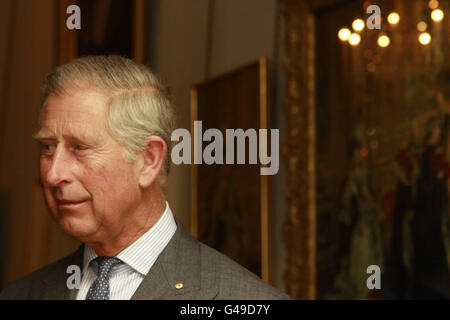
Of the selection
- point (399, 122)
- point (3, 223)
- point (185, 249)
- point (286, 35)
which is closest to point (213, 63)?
point (286, 35)

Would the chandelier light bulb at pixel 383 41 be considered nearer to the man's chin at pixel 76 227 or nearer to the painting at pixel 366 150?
the painting at pixel 366 150

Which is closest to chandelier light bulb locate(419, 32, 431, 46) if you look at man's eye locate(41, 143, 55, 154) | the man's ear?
the man's ear

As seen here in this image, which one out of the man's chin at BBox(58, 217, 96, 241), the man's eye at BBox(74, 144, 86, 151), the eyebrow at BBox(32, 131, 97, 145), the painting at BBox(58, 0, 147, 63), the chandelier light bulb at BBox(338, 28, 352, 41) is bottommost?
the man's chin at BBox(58, 217, 96, 241)

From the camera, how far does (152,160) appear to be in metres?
2.12

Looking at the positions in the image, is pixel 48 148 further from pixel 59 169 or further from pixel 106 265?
pixel 106 265

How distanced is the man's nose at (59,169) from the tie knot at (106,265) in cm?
33

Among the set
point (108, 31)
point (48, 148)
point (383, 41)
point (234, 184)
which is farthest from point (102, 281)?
point (108, 31)

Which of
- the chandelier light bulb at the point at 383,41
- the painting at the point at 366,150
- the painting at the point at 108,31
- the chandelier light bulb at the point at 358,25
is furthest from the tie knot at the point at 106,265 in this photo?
the painting at the point at 108,31

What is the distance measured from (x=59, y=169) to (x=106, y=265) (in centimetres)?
37

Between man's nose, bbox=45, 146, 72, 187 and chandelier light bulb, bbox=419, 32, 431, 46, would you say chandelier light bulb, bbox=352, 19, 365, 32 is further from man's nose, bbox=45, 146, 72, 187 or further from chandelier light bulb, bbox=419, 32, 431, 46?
man's nose, bbox=45, 146, 72, 187

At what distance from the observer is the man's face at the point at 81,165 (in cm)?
194

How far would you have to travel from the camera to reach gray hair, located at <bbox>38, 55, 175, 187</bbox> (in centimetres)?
202

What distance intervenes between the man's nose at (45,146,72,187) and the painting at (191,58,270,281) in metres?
3.65
